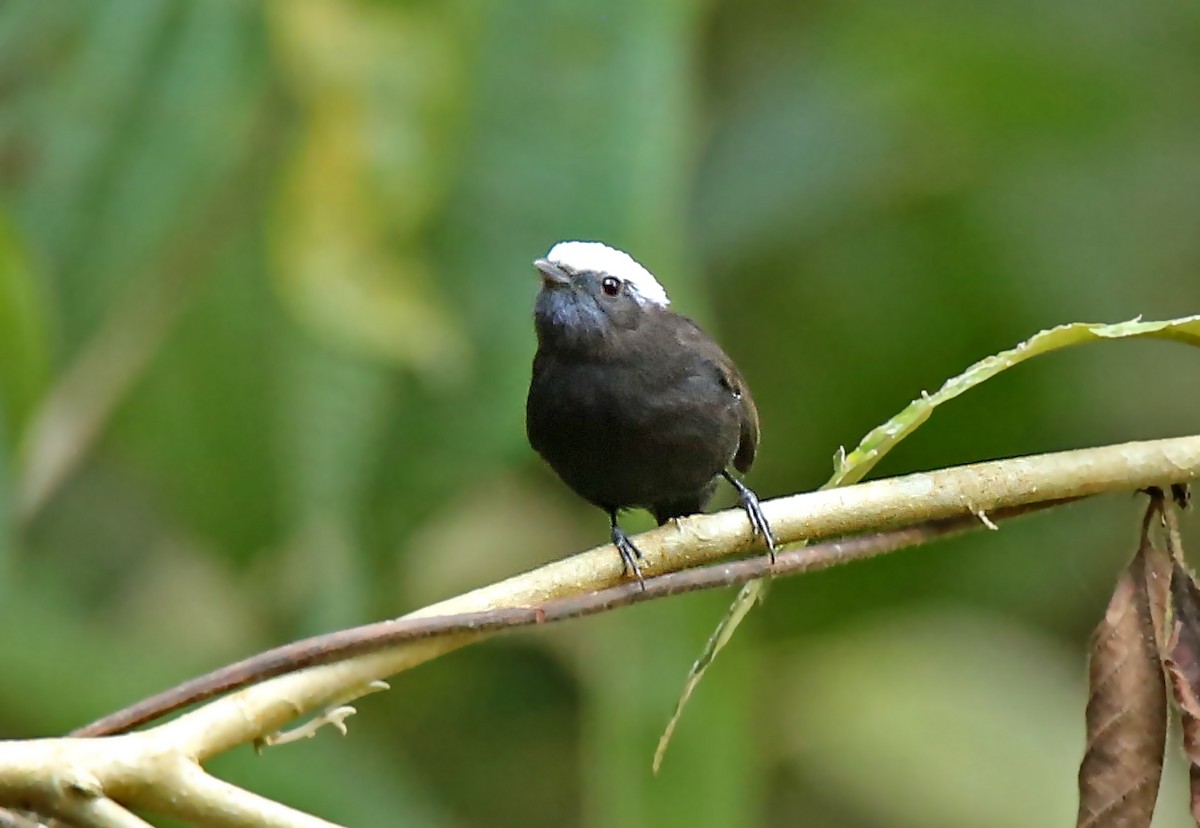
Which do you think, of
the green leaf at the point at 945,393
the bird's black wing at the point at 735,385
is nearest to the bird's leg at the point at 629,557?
the green leaf at the point at 945,393

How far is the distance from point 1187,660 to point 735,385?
126 centimetres

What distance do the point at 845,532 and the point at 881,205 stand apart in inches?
101

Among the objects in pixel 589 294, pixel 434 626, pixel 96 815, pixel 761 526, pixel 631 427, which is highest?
pixel 589 294

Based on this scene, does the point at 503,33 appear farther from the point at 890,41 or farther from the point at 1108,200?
the point at 1108,200

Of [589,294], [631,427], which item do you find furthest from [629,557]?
[589,294]

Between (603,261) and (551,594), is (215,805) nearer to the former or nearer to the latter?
(551,594)

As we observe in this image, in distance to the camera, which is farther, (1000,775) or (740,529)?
(1000,775)

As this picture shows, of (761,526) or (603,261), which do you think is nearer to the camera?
(761,526)

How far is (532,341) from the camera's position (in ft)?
10.2

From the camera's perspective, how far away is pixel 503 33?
3072 millimetres

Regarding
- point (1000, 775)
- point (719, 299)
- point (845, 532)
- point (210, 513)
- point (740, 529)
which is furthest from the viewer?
point (719, 299)

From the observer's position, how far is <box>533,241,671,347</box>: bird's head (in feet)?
9.45

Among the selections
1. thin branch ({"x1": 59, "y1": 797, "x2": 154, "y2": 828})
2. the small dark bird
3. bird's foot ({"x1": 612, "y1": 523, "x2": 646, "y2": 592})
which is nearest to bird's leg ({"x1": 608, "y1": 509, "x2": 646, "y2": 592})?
bird's foot ({"x1": 612, "y1": 523, "x2": 646, "y2": 592})

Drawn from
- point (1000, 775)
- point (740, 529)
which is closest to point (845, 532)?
point (740, 529)
